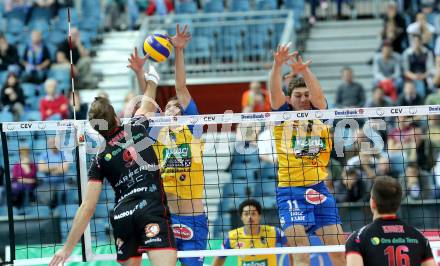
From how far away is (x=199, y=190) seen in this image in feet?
37.6

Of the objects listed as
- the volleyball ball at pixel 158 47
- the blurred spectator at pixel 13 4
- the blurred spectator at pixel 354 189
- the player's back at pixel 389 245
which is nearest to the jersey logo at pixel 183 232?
the volleyball ball at pixel 158 47

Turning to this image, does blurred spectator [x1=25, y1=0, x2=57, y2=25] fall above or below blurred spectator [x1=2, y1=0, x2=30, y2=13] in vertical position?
below

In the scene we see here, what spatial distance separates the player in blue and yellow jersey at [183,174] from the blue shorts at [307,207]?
0.95 m

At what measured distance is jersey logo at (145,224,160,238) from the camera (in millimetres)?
9406

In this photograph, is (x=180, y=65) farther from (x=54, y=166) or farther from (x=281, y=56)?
(x=54, y=166)

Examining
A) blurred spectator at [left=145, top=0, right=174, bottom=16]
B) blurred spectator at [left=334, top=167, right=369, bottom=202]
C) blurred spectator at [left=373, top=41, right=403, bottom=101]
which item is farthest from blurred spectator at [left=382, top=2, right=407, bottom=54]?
blurred spectator at [left=145, top=0, right=174, bottom=16]

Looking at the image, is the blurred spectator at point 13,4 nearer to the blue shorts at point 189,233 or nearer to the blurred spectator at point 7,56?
the blurred spectator at point 7,56

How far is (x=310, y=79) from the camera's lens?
1086 cm

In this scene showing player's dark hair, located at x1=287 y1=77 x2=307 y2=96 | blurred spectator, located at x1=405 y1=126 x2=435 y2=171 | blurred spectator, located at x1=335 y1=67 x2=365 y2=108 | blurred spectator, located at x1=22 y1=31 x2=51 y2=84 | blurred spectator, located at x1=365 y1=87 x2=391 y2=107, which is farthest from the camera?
blurred spectator, located at x1=22 y1=31 x2=51 y2=84

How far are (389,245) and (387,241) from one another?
1.3 inches

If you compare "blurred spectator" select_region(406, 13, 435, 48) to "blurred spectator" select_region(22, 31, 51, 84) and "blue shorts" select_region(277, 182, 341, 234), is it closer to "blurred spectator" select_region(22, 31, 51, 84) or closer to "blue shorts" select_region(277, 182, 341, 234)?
"blurred spectator" select_region(22, 31, 51, 84)

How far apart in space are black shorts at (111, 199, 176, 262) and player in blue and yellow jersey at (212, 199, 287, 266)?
2.98 m

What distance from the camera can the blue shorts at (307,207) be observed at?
11.0 m

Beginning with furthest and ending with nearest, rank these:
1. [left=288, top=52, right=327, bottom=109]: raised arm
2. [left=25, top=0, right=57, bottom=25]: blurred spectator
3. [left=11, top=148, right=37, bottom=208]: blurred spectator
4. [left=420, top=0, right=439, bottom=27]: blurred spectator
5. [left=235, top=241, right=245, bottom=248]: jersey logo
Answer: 1. [left=25, top=0, right=57, bottom=25]: blurred spectator
2. [left=420, top=0, right=439, bottom=27]: blurred spectator
3. [left=11, top=148, right=37, bottom=208]: blurred spectator
4. [left=235, top=241, right=245, bottom=248]: jersey logo
5. [left=288, top=52, right=327, bottom=109]: raised arm
